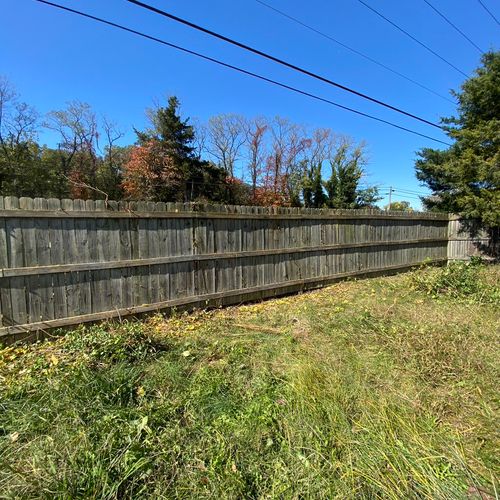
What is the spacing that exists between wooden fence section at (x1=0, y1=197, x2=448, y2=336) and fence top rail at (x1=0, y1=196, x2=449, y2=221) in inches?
0.5

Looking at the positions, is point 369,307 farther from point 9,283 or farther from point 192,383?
point 9,283

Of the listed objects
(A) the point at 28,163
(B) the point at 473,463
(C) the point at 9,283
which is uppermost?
(A) the point at 28,163

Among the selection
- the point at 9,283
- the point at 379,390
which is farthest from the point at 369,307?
the point at 9,283

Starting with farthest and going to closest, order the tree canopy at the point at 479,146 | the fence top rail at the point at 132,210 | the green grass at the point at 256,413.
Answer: the tree canopy at the point at 479,146
the fence top rail at the point at 132,210
the green grass at the point at 256,413

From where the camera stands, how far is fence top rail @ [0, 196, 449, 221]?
11.5ft

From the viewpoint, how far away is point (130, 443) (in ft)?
6.00

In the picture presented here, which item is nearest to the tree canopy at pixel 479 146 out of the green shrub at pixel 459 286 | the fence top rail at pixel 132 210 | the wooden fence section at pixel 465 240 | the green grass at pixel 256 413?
the wooden fence section at pixel 465 240

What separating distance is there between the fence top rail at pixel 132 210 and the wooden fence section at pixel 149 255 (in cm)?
1

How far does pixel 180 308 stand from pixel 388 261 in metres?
5.80

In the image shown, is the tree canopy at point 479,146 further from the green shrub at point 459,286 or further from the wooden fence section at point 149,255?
the wooden fence section at point 149,255

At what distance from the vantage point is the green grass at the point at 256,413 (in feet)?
5.36

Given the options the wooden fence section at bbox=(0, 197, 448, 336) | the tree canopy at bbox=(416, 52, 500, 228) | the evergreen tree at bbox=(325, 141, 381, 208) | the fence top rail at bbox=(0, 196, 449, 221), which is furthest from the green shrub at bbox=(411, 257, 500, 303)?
the evergreen tree at bbox=(325, 141, 381, 208)

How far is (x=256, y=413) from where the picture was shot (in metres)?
2.17

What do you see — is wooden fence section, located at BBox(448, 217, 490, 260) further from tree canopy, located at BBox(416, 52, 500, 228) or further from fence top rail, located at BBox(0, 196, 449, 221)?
fence top rail, located at BBox(0, 196, 449, 221)
